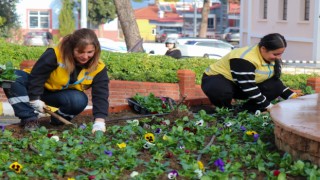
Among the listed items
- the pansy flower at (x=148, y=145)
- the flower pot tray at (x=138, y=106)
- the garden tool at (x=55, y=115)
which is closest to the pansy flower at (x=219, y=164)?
the pansy flower at (x=148, y=145)

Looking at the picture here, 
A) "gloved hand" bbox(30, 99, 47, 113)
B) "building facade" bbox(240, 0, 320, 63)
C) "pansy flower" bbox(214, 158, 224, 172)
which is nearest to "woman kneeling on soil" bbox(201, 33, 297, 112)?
"gloved hand" bbox(30, 99, 47, 113)

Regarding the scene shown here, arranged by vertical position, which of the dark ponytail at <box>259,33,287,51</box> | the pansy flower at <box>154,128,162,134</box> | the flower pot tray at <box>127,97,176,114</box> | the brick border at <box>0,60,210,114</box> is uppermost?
the dark ponytail at <box>259,33,287,51</box>

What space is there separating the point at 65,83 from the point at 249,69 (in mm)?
2032

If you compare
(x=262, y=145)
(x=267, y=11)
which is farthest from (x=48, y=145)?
(x=267, y=11)

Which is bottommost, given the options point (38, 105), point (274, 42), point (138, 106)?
point (138, 106)

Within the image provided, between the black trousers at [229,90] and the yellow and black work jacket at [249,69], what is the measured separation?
12 centimetres

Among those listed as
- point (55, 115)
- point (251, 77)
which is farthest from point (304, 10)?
point (55, 115)

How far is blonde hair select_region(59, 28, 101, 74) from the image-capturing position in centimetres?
704

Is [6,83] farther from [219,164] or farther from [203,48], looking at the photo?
[203,48]

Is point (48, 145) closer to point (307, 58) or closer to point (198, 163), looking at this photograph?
point (198, 163)

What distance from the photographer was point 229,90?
8.82 metres

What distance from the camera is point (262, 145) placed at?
6.04 m

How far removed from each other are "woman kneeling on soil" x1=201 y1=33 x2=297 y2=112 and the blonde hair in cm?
184

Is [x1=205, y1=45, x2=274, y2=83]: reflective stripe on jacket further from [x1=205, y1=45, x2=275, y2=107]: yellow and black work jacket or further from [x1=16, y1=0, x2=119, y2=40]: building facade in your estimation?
[x1=16, y1=0, x2=119, y2=40]: building facade
